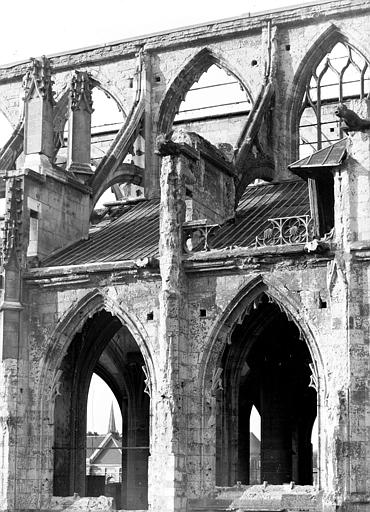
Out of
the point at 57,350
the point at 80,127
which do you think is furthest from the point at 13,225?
the point at 80,127

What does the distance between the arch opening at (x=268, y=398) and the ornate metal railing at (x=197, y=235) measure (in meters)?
1.59

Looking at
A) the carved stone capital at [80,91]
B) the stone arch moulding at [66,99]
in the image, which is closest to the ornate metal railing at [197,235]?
the carved stone capital at [80,91]

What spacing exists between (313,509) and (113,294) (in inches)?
238

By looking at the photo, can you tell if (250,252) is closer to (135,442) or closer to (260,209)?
(260,209)

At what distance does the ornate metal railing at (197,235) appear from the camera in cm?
2708

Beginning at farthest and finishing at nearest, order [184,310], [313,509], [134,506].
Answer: [134,506] → [184,310] → [313,509]

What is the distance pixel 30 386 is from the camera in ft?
92.6

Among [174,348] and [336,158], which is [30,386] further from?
[336,158]

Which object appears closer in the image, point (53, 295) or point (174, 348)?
point (174, 348)

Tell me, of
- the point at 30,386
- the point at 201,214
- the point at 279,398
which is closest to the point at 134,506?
the point at 279,398

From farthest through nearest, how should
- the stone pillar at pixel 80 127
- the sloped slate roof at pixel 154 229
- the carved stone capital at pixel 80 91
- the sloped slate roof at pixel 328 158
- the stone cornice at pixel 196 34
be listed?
1. the stone cornice at pixel 196 34
2. the carved stone capital at pixel 80 91
3. the stone pillar at pixel 80 127
4. the sloped slate roof at pixel 154 229
5. the sloped slate roof at pixel 328 158

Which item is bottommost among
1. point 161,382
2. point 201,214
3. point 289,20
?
point 161,382

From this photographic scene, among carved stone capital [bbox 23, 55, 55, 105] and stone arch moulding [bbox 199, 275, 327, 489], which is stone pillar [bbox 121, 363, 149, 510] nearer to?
carved stone capital [bbox 23, 55, 55, 105]

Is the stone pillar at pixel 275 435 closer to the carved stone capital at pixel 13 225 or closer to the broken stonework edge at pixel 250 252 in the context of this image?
the broken stonework edge at pixel 250 252
